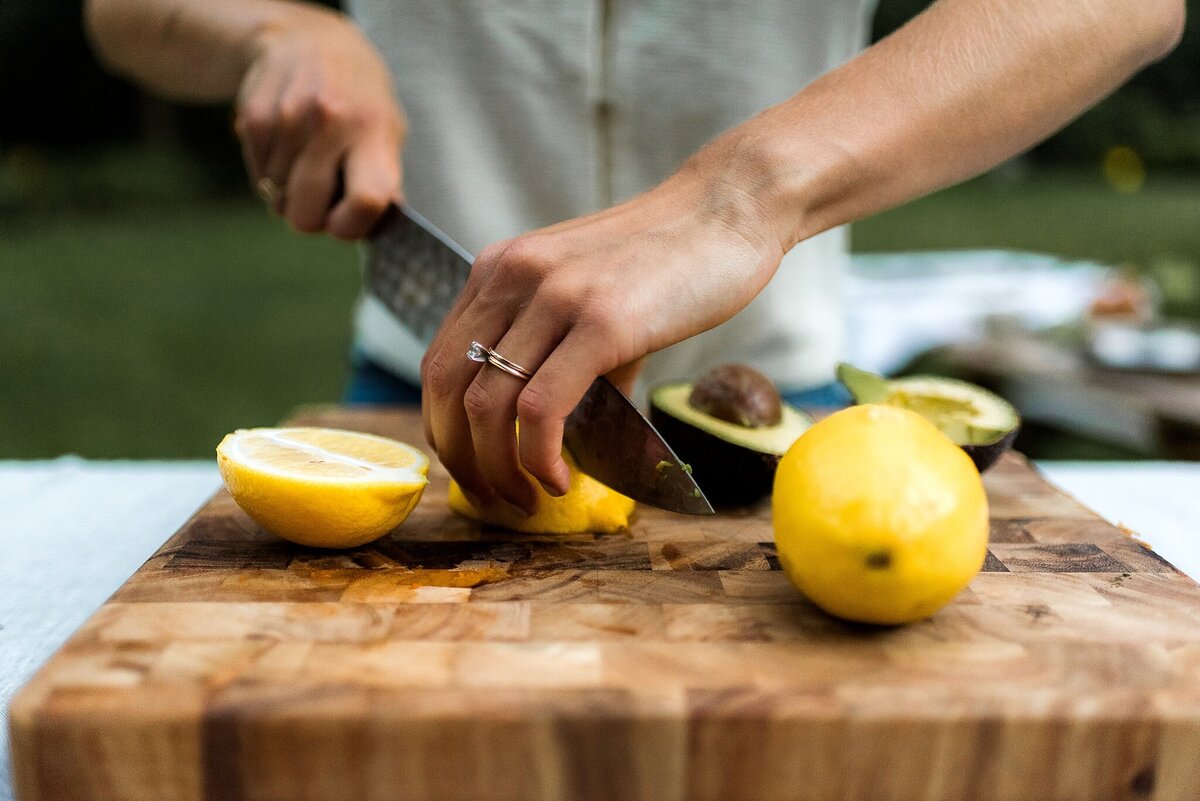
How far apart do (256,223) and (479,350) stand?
44.3ft

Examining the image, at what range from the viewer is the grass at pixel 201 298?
225 inches

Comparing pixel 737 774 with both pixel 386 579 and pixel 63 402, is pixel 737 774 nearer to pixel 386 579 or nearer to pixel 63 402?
pixel 386 579

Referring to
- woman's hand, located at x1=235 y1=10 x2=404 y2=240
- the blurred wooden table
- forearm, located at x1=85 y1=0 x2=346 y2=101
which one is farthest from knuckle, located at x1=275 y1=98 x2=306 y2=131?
the blurred wooden table

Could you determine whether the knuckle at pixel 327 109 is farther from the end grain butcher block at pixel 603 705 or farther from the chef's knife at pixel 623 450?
the end grain butcher block at pixel 603 705

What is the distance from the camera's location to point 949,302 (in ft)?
15.1

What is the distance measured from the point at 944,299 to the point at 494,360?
3.91 m

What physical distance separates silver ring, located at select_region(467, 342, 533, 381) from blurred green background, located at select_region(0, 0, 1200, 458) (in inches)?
153

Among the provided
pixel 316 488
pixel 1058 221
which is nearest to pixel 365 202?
pixel 316 488

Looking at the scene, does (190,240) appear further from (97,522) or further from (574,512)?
(574,512)

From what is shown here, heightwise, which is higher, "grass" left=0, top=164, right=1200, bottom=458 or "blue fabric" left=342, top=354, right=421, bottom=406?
"blue fabric" left=342, top=354, right=421, bottom=406

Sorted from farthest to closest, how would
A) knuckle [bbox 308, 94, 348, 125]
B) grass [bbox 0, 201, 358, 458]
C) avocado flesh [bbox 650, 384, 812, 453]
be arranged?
grass [bbox 0, 201, 358, 458]
knuckle [bbox 308, 94, 348, 125]
avocado flesh [bbox 650, 384, 812, 453]

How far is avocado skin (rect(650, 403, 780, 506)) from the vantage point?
55.6 inches

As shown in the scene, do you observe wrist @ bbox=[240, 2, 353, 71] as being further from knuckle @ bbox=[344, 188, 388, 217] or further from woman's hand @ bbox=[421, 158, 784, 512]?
woman's hand @ bbox=[421, 158, 784, 512]

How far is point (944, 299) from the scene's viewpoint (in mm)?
4652
